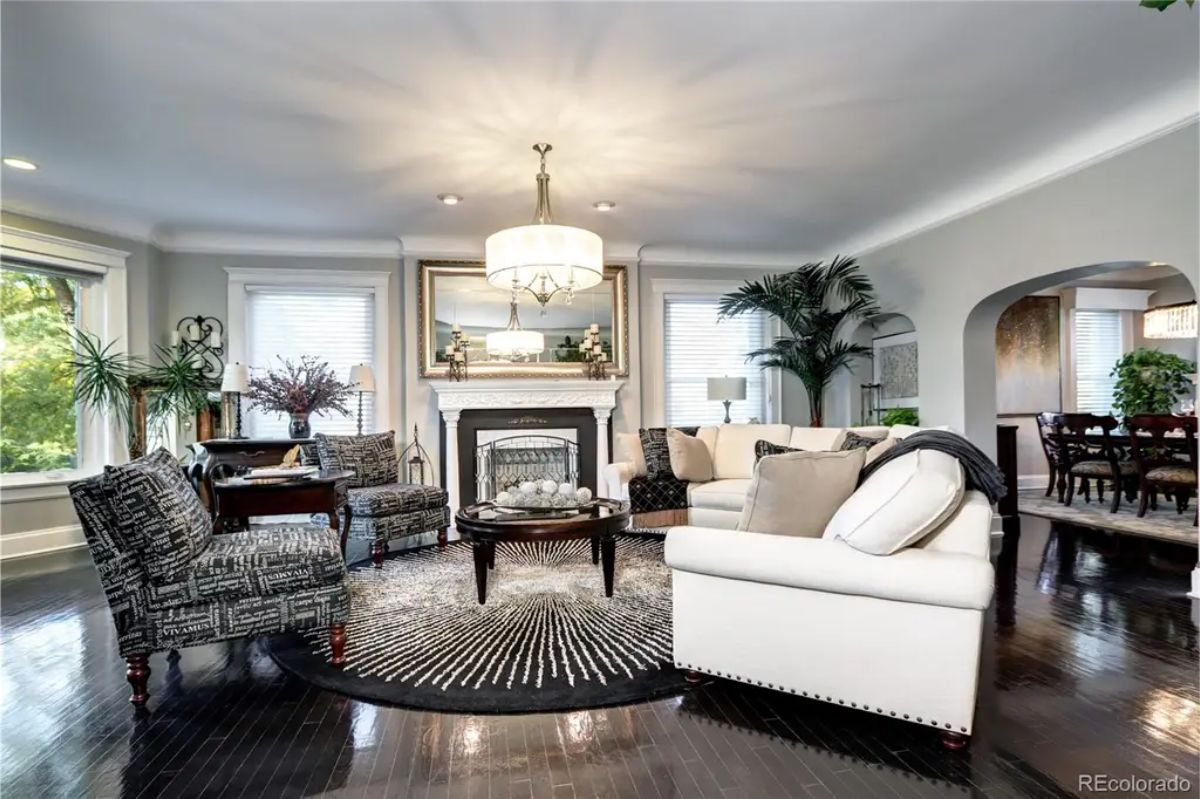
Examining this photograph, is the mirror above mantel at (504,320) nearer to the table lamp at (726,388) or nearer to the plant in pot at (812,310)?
the table lamp at (726,388)

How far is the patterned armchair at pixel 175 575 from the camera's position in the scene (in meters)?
2.20

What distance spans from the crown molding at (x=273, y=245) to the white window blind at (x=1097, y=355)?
26.2 feet

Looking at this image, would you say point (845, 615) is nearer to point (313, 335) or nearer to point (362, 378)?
point (362, 378)

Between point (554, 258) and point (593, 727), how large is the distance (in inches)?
88.3

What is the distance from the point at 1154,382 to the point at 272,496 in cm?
818

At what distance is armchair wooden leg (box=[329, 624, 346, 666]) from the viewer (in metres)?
2.51

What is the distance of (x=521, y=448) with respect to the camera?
6.02 meters

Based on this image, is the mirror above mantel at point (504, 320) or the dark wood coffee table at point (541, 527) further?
the mirror above mantel at point (504, 320)

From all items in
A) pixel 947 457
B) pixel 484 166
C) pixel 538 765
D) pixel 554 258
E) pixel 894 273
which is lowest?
pixel 538 765

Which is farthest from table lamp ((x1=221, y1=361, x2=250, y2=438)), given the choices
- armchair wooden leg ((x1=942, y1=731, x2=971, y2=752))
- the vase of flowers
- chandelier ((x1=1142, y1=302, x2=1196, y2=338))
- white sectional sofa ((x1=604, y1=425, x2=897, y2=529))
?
chandelier ((x1=1142, y1=302, x2=1196, y2=338))

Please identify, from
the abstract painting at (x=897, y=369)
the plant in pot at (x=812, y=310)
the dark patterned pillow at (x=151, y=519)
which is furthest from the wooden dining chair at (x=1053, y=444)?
the dark patterned pillow at (x=151, y=519)

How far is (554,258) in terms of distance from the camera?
11.0 feet

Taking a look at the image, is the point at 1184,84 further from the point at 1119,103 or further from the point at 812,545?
the point at 812,545

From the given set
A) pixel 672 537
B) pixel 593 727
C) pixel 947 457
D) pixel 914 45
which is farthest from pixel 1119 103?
pixel 593 727
